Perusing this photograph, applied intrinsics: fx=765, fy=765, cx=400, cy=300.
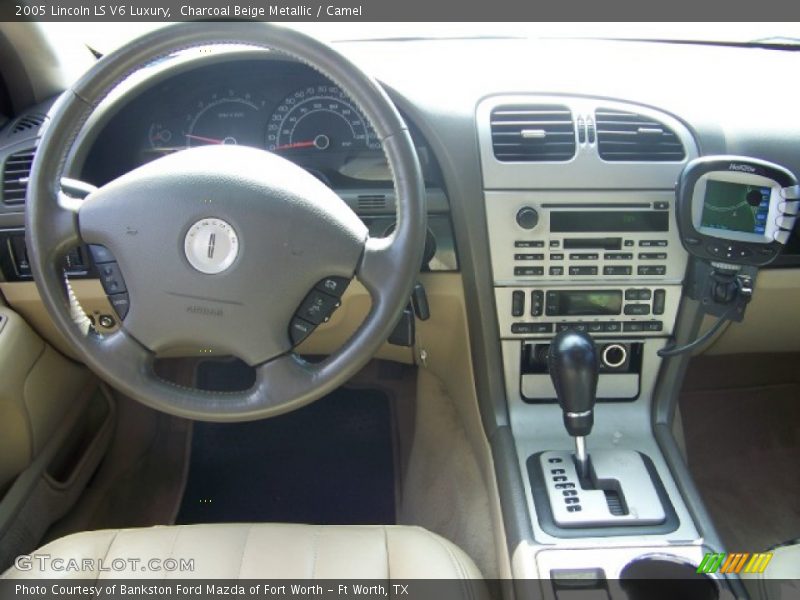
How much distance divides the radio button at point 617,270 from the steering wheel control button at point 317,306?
57 centimetres

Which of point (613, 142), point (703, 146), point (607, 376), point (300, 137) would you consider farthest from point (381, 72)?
point (607, 376)

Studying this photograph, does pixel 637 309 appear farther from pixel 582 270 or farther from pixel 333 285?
pixel 333 285

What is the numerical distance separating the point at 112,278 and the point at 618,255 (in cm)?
89

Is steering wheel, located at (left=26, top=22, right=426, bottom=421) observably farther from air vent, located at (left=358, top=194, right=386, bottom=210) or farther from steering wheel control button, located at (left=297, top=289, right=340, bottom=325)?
air vent, located at (left=358, top=194, right=386, bottom=210)

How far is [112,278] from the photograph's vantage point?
116 cm

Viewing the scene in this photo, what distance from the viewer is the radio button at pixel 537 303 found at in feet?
4.77

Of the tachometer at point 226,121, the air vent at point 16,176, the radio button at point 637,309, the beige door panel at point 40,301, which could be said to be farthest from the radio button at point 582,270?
the air vent at point 16,176

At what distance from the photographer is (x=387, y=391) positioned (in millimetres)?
2176

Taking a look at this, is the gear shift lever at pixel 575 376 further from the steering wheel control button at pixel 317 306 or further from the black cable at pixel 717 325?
the steering wheel control button at pixel 317 306

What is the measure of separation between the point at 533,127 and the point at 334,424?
1.07 meters

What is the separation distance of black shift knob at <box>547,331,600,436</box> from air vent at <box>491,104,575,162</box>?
1.11 ft

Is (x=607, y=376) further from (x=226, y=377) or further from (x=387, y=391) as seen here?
(x=226, y=377)

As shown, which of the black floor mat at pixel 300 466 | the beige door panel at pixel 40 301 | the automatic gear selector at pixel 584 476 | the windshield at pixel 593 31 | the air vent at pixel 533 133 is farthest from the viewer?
the black floor mat at pixel 300 466

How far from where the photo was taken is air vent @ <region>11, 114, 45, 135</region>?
1.50 m
